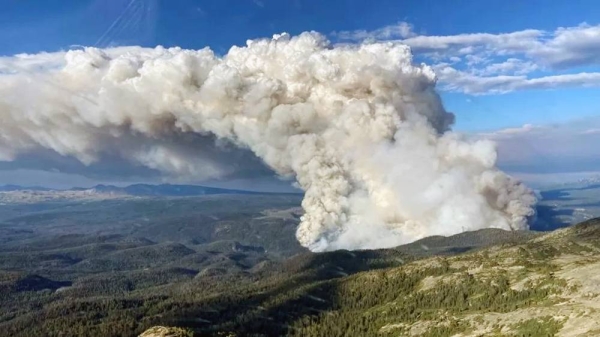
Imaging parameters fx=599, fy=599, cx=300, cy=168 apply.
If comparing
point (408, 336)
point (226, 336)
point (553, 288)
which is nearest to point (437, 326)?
A: point (408, 336)

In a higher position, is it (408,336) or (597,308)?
(597,308)

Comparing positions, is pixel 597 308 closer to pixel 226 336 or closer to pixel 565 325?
pixel 565 325

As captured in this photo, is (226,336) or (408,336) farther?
(408,336)

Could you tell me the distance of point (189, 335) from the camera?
159 meters

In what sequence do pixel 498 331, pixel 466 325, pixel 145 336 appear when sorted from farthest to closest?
pixel 466 325
pixel 498 331
pixel 145 336

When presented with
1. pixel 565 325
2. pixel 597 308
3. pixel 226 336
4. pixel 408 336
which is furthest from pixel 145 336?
pixel 597 308

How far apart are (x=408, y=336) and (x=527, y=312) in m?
38.1

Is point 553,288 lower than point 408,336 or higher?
higher

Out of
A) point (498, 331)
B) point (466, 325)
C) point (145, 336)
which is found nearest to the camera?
point (145, 336)

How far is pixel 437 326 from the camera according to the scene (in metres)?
194

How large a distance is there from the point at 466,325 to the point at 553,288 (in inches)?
1349

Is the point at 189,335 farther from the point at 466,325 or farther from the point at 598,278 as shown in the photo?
the point at 598,278

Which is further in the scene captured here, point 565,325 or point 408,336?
point 408,336

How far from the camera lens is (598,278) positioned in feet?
623
